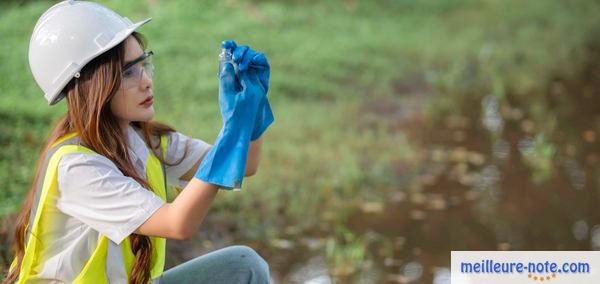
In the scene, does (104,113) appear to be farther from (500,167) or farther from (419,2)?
(419,2)

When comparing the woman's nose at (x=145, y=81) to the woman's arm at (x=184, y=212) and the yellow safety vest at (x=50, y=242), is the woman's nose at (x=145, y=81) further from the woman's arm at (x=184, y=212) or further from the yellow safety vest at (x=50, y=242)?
the woman's arm at (x=184, y=212)

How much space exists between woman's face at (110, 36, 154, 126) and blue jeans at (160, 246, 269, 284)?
1.35ft

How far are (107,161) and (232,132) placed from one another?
311 millimetres

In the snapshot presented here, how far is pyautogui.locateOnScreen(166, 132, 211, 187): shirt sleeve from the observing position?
9.60ft

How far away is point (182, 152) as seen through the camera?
293cm

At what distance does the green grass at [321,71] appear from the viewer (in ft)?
17.5

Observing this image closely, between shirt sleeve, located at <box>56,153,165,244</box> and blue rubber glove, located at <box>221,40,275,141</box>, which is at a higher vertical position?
blue rubber glove, located at <box>221,40,275,141</box>

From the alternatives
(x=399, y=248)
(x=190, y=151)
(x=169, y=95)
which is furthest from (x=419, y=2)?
(x=190, y=151)

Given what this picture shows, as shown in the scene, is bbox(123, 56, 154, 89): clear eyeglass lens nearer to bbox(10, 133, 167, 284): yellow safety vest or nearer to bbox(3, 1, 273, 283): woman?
bbox(3, 1, 273, 283): woman

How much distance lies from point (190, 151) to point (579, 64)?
494 cm

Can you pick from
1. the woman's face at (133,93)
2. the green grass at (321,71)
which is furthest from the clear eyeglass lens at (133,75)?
the green grass at (321,71)

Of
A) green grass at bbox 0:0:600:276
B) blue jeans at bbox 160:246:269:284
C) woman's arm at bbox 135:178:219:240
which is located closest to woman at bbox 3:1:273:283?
woman's arm at bbox 135:178:219:240

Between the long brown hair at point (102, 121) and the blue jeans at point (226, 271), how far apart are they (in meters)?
0.21

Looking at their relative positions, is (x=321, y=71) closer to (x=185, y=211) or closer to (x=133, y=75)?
(x=133, y=75)
